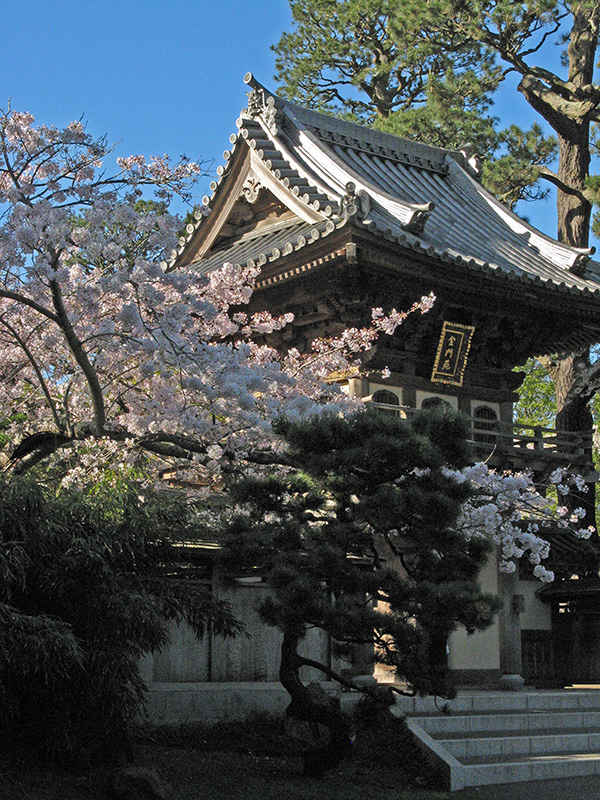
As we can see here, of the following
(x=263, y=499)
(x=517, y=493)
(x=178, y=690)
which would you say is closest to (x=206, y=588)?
(x=178, y=690)

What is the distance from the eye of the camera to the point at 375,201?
671 inches

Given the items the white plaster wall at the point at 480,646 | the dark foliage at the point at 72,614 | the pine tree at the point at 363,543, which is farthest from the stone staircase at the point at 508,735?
the dark foliage at the point at 72,614

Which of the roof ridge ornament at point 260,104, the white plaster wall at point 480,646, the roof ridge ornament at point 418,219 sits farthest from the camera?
the roof ridge ornament at point 260,104

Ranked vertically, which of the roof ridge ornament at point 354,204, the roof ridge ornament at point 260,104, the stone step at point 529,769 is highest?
the roof ridge ornament at point 260,104

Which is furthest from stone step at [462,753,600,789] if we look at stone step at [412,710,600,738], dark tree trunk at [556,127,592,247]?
dark tree trunk at [556,127,592,247]

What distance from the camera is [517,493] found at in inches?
558

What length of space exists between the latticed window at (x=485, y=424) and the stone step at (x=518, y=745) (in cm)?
562

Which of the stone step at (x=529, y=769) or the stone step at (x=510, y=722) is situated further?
the stone step at (x=510, y=722)

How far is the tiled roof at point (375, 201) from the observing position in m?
15.8

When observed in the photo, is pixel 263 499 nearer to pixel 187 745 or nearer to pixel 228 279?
pixel 187 745

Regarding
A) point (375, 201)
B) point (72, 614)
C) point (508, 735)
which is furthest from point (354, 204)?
point (72, 614)

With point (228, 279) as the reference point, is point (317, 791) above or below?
below

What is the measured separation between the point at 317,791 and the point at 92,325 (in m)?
5.50

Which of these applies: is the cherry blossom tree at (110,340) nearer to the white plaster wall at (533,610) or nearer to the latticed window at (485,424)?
the latticed window at (485,424)
